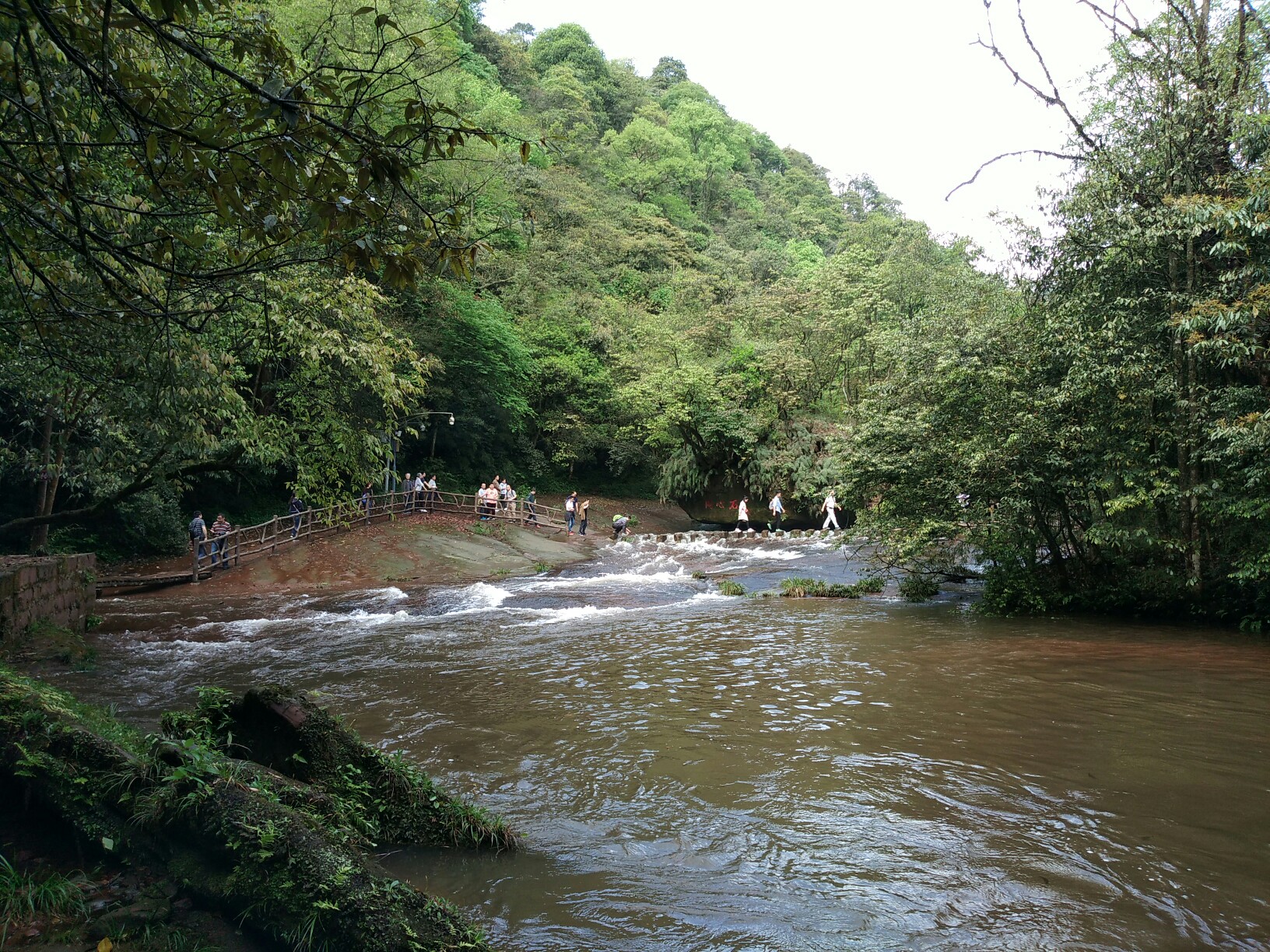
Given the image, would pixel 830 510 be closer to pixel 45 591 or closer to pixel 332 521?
pixel 332 521

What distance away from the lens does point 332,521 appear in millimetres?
12617

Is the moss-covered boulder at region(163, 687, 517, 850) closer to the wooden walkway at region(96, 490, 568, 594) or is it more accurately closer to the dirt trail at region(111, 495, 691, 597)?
the wooden walkway at region(96, 490, 568, 594)

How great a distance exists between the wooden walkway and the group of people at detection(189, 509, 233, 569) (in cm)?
2

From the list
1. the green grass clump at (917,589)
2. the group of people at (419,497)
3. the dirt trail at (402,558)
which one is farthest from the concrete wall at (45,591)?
the green grass clump at (917,589)

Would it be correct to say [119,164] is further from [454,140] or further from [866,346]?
[866,346]

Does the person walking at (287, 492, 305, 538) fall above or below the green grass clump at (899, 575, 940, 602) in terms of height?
above

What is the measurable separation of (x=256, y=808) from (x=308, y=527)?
71.5 feet

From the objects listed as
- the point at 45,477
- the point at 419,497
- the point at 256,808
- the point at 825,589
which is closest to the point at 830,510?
the point at 825,589

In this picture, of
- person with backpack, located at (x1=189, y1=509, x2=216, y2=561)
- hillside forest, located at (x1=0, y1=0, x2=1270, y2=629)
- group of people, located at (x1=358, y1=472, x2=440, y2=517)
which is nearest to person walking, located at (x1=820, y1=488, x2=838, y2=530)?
hillside forest, located at (x1=0, y1=0, x2=1270, y2=629)

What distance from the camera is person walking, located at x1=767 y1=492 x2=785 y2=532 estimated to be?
A: 31.9 m

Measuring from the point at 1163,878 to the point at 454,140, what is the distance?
5840 mm

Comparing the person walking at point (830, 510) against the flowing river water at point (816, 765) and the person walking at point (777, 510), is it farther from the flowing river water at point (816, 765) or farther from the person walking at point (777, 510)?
the flowing river water at point (816, 765)

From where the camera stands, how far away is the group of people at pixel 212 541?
20145mm

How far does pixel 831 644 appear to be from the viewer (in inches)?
495
